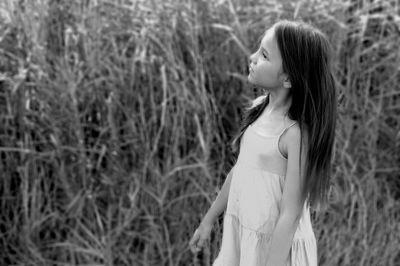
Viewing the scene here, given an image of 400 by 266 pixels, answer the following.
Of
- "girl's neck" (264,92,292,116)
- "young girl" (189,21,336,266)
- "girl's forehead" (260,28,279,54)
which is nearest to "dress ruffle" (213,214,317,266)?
"young girl" (189,21,336,266)

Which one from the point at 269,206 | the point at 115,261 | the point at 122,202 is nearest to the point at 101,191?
the point at 122,202

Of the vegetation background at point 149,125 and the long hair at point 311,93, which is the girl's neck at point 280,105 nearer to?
the long hair at point 311,93

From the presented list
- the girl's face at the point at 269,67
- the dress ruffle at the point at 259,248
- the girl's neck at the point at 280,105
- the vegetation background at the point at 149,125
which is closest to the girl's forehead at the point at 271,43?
the girl's face at the point at 269,67

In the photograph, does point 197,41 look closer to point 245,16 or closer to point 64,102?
point 245,16

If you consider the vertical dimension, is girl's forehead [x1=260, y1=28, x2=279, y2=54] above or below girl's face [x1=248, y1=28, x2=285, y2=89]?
above

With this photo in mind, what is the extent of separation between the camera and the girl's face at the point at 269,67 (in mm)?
2061

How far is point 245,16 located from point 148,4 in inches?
20.2

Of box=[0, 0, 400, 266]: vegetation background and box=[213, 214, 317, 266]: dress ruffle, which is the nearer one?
box=[213, 214, 317, 266]: dress ruffle

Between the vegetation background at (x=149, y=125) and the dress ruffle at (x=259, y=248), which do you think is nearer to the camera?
the dress ruffle at (x=259, y=248)

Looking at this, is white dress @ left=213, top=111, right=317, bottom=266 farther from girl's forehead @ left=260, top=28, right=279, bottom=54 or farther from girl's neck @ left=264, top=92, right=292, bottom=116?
girl's forehead @ left=260, top=28, right=279, bottom=54

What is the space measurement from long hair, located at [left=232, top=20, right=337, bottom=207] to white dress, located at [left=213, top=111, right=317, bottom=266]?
0.06 m

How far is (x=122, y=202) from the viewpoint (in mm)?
3672

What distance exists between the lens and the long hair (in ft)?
6.67

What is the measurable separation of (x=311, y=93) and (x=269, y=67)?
13cm
